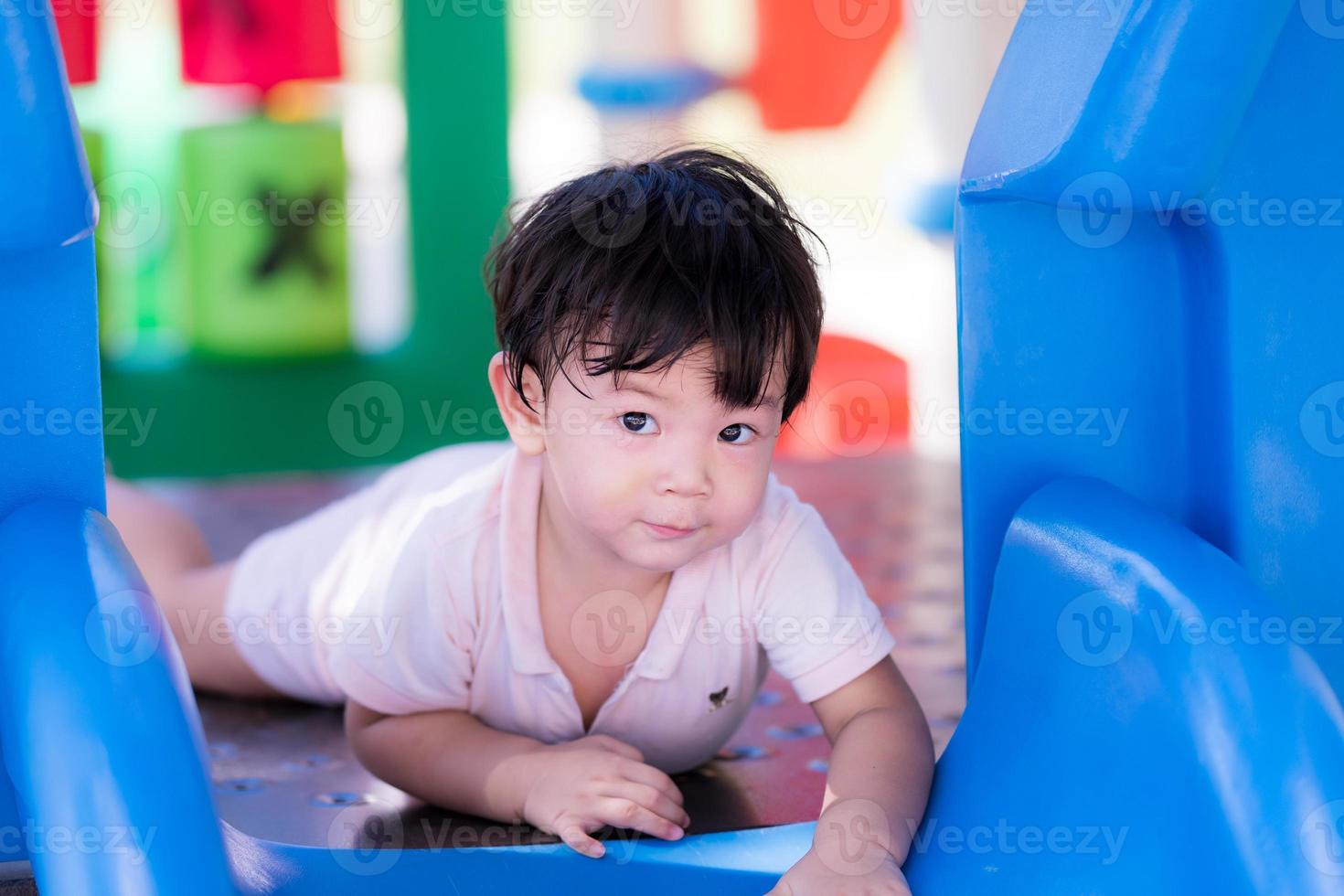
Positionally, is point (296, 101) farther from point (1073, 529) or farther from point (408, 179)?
point (1073, 529)

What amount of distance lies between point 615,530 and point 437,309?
1750mm

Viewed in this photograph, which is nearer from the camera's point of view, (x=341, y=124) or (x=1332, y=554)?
(x=1332, y=554)

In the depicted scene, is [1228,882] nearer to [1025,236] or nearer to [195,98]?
[1025,236]

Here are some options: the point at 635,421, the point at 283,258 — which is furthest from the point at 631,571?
the point at 283,258

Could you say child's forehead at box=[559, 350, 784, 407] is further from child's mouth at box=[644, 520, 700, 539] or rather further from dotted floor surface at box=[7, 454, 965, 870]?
dotted floor surface at box=[7, 454, 965, 870]

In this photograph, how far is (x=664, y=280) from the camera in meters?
0.88

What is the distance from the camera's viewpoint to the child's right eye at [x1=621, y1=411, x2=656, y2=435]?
2.90 ft

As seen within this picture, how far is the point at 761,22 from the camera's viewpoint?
2.60 metres

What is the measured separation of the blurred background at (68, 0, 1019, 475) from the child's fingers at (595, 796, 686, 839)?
162 cm

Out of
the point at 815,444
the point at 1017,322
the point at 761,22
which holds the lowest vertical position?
the point at 815,444

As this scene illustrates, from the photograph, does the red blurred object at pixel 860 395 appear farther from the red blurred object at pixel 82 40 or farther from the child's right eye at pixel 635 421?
the child's right eye at pixel 635 421

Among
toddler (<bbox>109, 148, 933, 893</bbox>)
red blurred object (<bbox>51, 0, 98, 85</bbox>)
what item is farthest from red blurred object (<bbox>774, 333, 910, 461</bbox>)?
toddler (<bbox>109, 148, 933, 893</bbox>)

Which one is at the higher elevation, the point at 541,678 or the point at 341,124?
the point at 341,124

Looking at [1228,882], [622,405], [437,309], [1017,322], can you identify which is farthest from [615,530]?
[437,309]
